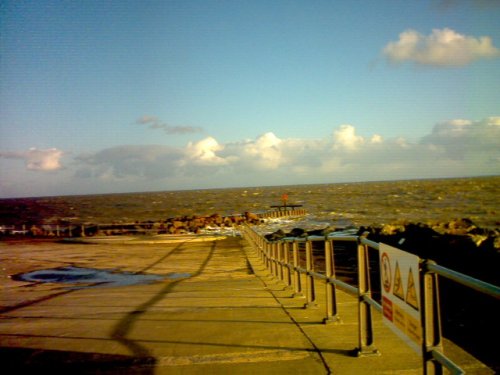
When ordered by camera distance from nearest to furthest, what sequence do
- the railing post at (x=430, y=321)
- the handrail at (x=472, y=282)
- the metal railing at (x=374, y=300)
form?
the handrail at (x=472, y=282) < the metal railing at (x=374, y=300) < the railing post at (x=430, y=321)

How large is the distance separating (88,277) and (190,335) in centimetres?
943

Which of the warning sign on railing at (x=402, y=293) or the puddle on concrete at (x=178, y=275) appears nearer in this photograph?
the warning sign on railing at (x=402, y=293)

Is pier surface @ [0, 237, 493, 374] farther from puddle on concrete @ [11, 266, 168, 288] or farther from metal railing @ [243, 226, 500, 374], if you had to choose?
puddle on concrete @ [11, 266, 168, 288]

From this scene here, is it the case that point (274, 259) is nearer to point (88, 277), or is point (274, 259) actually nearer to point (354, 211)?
point (88, 277)

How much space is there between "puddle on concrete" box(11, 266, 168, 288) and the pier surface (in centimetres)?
326

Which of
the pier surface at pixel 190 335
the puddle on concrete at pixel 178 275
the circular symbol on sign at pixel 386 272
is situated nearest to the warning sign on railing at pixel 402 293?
the circular symbol on sign at pixel 386 272

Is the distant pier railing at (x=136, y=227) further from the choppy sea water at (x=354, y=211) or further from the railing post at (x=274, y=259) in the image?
the railing post at (x=274, y=259)

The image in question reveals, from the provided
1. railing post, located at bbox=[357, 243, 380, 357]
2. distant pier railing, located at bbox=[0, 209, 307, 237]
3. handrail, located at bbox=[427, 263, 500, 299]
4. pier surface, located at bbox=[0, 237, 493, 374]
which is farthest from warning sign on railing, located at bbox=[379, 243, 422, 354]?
distant pier railing, located at bbox=[0, 209, 307, 237]

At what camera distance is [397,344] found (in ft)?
14.9

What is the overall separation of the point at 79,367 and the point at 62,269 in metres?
12.2

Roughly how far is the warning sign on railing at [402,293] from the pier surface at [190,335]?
728 millimetres

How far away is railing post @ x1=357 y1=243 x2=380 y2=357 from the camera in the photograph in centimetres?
423

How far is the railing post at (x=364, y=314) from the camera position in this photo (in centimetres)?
423

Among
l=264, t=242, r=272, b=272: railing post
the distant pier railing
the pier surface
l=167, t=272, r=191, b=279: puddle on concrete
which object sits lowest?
the distant pier railing
